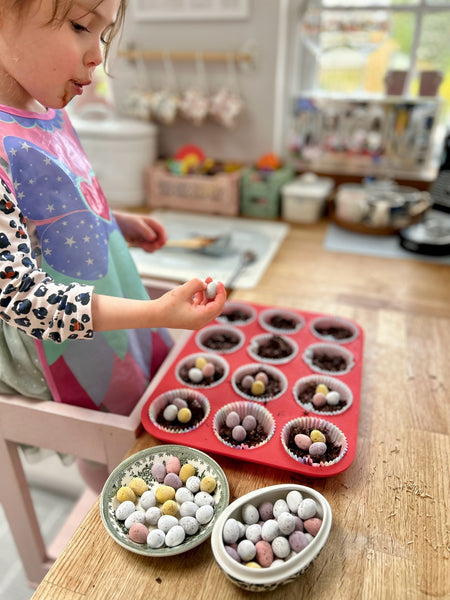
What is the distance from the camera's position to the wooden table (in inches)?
18.6

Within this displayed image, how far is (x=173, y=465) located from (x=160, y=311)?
0.20 meters

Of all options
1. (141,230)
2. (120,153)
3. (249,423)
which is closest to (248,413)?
(249,423)

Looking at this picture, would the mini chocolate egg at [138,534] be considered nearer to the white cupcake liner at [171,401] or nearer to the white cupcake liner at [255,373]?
the white cupcake liner at [171,401]

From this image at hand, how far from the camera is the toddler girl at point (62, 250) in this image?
485mm

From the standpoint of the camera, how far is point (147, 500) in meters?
0.54

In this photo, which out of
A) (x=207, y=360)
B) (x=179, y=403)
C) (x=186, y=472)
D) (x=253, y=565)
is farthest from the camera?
(x=207, y=360)

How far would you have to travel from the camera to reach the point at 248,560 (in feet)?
1.56

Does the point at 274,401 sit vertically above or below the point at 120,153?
below

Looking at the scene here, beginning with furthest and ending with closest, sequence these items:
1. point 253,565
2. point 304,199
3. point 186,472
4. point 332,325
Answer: point 304,199 < point 332,325 < point 186,472 < point 253,565

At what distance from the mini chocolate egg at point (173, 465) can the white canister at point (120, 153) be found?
117 centimetres

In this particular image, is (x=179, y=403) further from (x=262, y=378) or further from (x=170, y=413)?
(x=262, y=378)

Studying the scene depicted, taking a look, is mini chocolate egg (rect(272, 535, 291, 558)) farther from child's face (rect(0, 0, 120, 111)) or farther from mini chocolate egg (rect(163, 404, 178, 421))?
child's face (rect(0, 0, 120, 111))

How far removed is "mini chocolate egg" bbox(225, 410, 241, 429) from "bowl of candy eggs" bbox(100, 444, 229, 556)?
7 cm

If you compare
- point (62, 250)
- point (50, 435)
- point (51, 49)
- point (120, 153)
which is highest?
point (51, 49)
